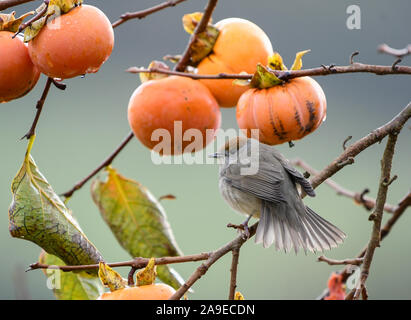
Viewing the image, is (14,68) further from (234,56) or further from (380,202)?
(380,202)

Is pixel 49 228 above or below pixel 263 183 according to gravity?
above

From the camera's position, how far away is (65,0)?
155 centimetres

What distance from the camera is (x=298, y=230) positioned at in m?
2.52

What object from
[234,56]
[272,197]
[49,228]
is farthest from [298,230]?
[49,228]

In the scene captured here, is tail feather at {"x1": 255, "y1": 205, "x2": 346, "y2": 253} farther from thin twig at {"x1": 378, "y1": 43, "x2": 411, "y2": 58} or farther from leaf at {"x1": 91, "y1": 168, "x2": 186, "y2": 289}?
thin twig at {"x1": 378, "y1": 43, "x2": 411, "y2": 58}

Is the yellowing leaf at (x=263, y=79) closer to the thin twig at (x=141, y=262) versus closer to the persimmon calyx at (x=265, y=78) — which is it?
the persimmon calyx at (x=265, y=78)

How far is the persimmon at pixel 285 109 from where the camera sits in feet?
5.74

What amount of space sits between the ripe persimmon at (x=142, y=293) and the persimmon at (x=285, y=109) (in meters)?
0.53

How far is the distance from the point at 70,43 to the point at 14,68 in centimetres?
17

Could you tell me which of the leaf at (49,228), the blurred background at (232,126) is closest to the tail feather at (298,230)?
the leaf at (49,228)

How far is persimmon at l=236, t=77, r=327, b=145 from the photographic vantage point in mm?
1751

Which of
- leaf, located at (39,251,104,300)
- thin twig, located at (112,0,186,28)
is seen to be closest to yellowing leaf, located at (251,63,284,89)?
thin twig, located at (112,0,186,28)

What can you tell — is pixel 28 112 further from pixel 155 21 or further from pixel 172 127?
pixel 172 127

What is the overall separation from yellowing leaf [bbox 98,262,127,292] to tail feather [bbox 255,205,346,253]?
604mm
